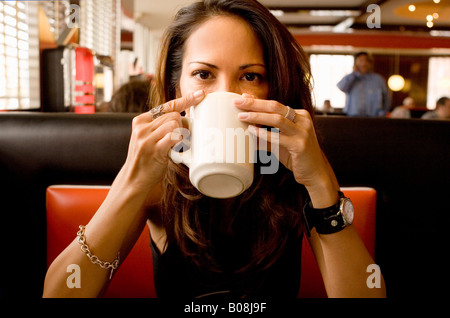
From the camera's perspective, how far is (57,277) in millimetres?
761

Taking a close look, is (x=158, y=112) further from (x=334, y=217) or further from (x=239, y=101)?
(x=334, y=217)

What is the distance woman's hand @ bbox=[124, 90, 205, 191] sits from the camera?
65 centimetres

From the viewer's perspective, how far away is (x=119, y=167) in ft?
3.67

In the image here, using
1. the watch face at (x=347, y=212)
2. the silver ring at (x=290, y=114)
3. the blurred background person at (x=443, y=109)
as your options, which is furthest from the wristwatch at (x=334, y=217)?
the blurred background person at (x=443, y=109)

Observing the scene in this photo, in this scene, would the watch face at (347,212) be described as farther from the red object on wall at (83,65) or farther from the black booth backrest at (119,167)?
the red object on wall at (83,65)

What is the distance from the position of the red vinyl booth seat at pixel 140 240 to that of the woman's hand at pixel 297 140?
36 cm

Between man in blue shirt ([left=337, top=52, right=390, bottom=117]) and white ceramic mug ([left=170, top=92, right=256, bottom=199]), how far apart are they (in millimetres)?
5198

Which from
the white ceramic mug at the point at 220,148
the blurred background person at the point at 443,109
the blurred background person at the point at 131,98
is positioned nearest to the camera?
the white ceramic mug at the point at 220,148

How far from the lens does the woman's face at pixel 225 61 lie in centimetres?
82

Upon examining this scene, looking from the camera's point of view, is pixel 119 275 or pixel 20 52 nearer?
pixel 119 275

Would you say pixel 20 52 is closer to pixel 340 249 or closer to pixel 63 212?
pixel 63 212

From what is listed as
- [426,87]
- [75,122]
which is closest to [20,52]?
[75,122]

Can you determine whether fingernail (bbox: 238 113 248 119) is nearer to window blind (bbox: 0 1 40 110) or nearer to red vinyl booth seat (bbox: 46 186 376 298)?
red vinyl booth seat (bbox: 46 186 376 298)
